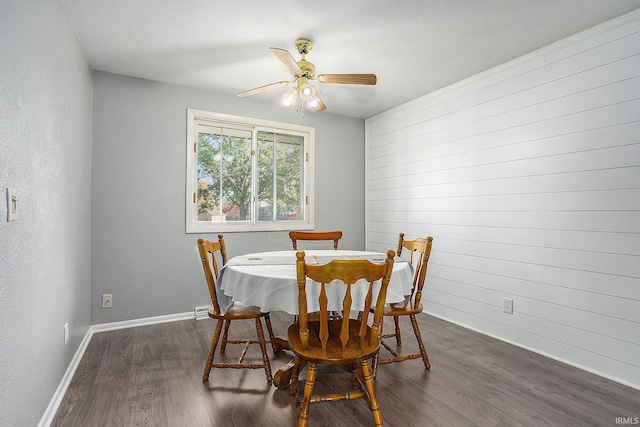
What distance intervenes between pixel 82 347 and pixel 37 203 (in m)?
1.58

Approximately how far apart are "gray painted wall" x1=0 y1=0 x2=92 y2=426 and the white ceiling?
17.1 inches

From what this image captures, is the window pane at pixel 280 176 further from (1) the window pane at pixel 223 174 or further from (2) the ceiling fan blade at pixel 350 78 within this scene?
(2) the ceiling fan blade at pixel 350 78

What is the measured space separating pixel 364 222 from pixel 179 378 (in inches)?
123

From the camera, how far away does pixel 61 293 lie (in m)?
2.05

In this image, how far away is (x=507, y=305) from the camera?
2.93 m

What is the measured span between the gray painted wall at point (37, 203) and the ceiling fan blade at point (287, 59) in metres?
1.24

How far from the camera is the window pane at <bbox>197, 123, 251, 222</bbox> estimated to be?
367 cm

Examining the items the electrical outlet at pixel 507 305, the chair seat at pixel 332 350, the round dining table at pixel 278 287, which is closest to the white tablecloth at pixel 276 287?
the round dining table at pixel 278 287

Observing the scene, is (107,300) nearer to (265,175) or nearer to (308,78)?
(265,175)

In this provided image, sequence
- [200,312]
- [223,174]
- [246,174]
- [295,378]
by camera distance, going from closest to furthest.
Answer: [295,378] < [200,312] < [223,174] < [246,174]

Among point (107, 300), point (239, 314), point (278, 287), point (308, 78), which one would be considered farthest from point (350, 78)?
point (107, 300)

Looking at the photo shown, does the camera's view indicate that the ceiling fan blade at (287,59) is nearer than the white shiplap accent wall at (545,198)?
Yes

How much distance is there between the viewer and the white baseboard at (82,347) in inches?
69.1
